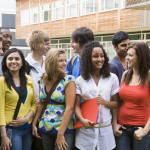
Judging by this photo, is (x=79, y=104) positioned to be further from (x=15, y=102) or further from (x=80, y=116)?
(x=15, y=102)

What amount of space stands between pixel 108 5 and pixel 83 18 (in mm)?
3069

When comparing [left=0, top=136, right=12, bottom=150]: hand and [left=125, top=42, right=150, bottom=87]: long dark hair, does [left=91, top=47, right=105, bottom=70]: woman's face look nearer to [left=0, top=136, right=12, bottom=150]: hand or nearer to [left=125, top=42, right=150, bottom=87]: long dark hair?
[left=125, top=42, right=150, bottom=87]: long dark hair

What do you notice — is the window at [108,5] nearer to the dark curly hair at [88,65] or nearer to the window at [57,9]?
the window at [57,9]

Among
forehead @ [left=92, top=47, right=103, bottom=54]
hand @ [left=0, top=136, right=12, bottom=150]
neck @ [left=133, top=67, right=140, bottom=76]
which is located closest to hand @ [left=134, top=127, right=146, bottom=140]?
neck @ [left=133, top=67, right=140, bottom=76]

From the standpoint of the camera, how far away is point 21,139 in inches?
133

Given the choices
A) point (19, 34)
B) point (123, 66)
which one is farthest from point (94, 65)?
point (19, 34)

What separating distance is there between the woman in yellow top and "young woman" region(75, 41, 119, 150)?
732 mm

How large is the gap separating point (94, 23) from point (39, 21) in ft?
31.1

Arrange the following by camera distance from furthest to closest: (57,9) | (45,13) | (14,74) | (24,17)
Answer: (24,17), (45,13), (57,9), (14,74)

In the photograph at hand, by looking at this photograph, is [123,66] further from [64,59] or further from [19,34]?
[19,34]

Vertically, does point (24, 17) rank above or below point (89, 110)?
above

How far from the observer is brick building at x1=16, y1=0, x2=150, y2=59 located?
1806cm

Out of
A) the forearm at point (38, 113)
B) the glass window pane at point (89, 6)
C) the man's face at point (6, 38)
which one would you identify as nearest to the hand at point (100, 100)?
the forearm at point (38, 113)

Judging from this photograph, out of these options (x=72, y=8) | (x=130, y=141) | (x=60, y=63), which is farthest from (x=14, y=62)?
(x=72, y=8)
